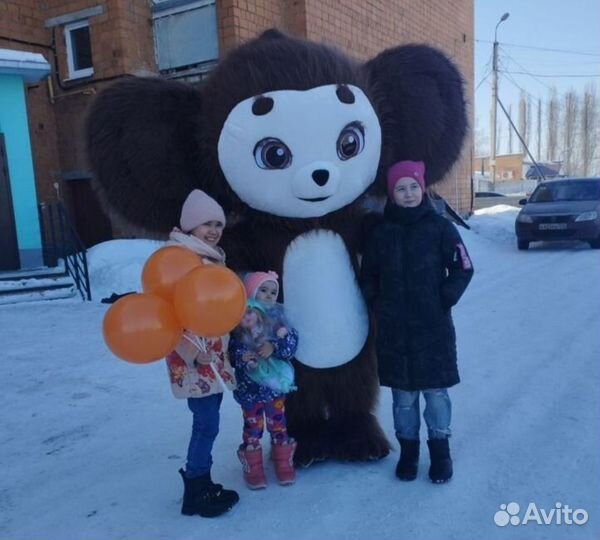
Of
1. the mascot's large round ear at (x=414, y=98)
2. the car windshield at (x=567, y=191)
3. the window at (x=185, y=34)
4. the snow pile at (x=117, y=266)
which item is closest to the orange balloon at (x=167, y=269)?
the mascot's large round ear at (x=414, y=98)

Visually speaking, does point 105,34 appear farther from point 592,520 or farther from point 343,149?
point 592,520

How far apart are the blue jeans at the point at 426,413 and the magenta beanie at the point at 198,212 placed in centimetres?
110

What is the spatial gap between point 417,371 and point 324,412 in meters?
0.54

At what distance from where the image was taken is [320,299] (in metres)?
2.35

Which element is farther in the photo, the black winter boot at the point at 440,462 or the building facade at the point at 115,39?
the building facade at the point at 115,39

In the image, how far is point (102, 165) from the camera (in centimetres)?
236

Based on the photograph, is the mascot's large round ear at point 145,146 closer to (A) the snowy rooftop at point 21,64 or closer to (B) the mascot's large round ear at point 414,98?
(B) the mascot's large round ear at point 414,98

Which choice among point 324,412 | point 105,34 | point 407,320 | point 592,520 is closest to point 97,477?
point 324,412

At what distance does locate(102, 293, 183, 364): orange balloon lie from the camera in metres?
1.83

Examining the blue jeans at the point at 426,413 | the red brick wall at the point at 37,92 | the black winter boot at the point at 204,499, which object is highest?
the red brick wall at the point at 37,92

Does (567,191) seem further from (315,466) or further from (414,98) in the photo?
(315,466)

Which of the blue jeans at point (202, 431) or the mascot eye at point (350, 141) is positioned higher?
the mascot eye at point (350, 141)

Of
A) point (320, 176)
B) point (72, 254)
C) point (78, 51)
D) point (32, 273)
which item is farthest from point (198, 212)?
point (78, 51)

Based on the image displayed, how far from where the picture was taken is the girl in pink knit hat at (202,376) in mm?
2086
